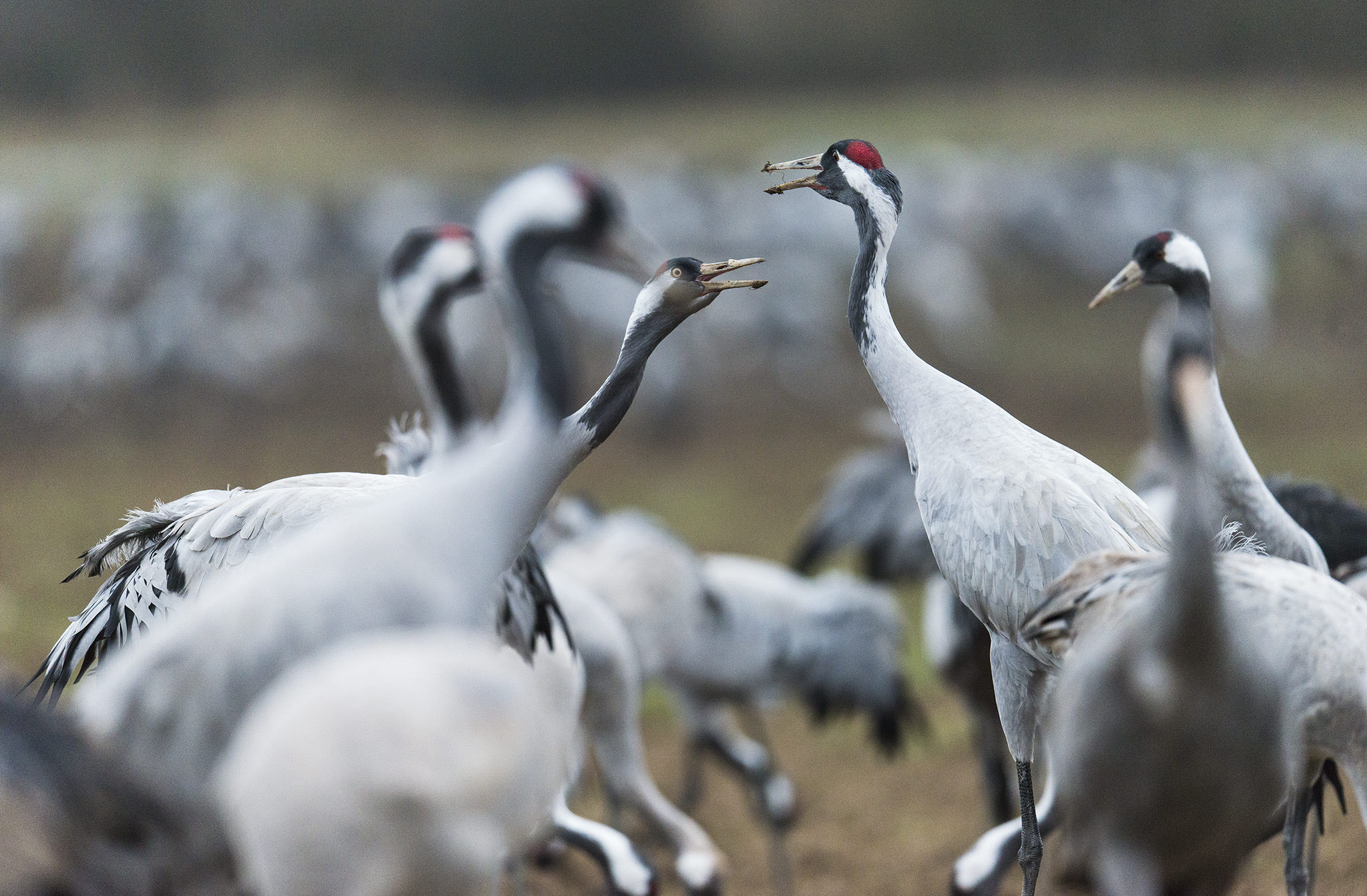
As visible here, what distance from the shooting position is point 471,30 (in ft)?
60.5

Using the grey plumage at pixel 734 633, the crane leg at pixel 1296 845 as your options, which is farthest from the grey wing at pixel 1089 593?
the grey plumage at pixel 734 633

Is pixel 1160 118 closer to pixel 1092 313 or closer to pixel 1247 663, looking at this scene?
pixel 1092 313

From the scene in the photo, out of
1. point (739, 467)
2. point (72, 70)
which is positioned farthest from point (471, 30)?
point (739, 467)

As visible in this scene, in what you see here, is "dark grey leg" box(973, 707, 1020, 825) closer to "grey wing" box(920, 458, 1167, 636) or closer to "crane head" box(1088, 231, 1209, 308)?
"grey wing" box(920, 458, 1167, 636)

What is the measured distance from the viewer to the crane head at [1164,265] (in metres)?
3.01

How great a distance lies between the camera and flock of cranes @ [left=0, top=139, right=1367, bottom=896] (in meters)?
1.74

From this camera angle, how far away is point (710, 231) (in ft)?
42.8

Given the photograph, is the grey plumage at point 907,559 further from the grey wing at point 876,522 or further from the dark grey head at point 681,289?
the dark grey head at point 681,289

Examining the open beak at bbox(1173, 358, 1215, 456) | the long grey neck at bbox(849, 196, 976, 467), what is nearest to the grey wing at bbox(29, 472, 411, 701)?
Answer: the long grey neck at bbox(849, 196, 976, 467)

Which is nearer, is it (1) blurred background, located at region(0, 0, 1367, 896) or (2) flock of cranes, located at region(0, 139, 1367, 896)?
(2) flock of cranes, located at region(0, 139, 1367, 896)

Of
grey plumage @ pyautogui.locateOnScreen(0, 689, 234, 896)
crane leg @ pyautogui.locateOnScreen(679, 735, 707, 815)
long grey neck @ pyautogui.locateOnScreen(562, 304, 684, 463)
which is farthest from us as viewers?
crane leg @ pyautogui.locateOnScreen(679, 735, 707, 815)

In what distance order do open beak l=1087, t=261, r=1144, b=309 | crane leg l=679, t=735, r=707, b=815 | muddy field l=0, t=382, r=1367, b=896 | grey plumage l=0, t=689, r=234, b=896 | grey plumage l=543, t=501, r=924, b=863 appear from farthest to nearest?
crane leg l=679, t=735, r=707, b=815
grey plumage l=543, t=501, r=924, b=863
muddy field l=0, t=382, r=1367, b=896
open beak l=1087, t=261, r=1144, b=309
grey plumage l=0, t=689, r=234, b=896

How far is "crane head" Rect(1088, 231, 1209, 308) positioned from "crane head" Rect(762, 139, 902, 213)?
0.56m

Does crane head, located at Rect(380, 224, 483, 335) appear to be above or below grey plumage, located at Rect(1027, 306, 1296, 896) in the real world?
above
